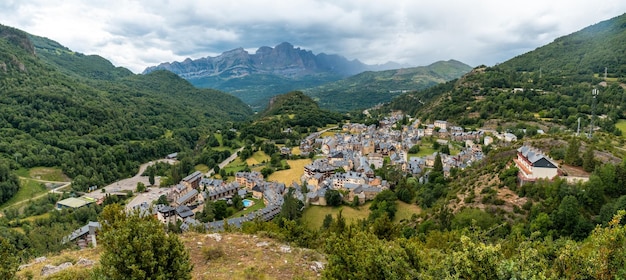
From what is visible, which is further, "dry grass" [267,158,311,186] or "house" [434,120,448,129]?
"house" [434,120,448,129]

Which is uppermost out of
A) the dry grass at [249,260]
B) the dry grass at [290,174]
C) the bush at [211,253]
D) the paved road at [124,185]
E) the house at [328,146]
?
the bush at [211,253]

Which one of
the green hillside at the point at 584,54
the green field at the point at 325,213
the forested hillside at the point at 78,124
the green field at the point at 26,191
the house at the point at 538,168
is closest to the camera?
the house at the point at 538,168

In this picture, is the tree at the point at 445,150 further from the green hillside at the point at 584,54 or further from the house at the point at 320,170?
the green hillside at the point at 584,54

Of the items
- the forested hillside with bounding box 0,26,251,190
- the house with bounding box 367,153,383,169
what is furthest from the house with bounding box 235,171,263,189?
the forested hillside with bounding box 0,26,251,190

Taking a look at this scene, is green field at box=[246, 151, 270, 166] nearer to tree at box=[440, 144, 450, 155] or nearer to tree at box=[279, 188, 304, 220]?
tree at box=[279, 188, 304, 220]

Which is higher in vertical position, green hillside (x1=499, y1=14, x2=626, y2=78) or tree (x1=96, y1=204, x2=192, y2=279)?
green hillside (x1=499, y1=14, x2=626, y2=78)

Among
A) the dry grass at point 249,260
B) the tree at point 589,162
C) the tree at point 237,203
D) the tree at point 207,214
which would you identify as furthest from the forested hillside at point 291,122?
the dry grass at point 249,260
